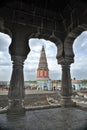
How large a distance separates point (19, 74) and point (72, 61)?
1921 mm

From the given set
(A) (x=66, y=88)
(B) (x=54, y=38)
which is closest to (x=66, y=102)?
(A) (x=66, y=88)

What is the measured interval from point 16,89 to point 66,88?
5.70 feet

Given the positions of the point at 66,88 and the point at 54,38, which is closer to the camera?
the point at 66,88

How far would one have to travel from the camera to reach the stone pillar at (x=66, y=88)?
183 inches

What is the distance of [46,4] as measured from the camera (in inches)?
164

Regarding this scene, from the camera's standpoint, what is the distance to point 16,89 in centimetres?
379

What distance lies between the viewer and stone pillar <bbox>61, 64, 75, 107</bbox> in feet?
15.3

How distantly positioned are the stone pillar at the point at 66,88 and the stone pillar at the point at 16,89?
1488mm

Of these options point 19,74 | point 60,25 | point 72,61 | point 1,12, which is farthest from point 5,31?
point 72,61

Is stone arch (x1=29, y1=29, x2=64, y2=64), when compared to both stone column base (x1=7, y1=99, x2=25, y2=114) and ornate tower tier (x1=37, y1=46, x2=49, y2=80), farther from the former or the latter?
ornate tower tier (x1=37, y1=46, x2=49, y2=80)

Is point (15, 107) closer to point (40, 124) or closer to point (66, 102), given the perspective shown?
point (40, 124)

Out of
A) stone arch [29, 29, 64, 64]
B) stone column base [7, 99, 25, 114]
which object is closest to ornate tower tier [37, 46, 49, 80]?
stone arch [29, 29, 64, 64]

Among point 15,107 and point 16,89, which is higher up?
point 16,89

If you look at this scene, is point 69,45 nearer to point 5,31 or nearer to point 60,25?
point 60,25
